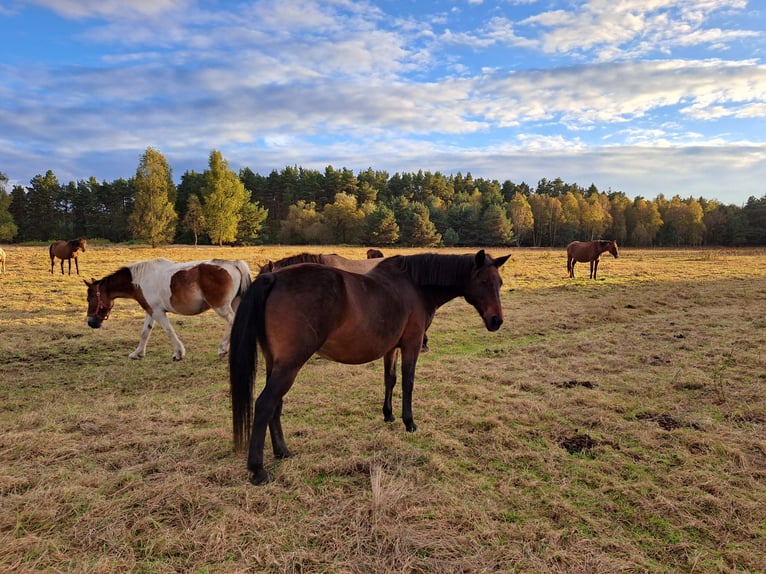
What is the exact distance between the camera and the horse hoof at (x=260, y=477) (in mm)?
3389

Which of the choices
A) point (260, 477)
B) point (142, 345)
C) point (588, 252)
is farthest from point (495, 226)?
point (260, 477)

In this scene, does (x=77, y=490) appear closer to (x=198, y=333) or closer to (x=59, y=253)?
(x=198, y=333)

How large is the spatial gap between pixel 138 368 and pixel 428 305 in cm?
560

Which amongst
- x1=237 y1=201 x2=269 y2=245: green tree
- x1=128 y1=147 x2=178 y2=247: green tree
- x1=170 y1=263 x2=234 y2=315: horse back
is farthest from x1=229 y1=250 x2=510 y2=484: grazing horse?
x1=237 y1=201 x2=269 y2=245: green tree

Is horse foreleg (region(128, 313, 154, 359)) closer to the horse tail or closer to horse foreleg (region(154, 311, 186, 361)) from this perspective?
horse foreleg (region(154, 311, 186, 361))

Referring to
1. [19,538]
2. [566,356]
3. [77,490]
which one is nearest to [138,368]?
[77,490]

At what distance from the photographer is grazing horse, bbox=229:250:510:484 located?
3.50m

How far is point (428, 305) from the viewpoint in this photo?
468 centimetres

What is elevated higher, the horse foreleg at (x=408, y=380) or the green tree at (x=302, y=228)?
the green tree at (x=302, y=228)

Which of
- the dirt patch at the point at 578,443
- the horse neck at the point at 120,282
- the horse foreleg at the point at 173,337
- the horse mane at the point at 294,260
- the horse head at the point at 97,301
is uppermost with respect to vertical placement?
the horse mane at the point at 294,260

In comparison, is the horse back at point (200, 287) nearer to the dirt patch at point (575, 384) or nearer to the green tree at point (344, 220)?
the dirt patch at point (575, 384)

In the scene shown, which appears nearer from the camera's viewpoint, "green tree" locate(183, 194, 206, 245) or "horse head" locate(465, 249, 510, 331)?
"horse head" locate(465, 249, 510, 331)

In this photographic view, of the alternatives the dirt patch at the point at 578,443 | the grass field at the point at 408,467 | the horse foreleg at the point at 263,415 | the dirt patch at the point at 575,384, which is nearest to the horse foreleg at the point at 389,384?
the grass field at the point at 408,467

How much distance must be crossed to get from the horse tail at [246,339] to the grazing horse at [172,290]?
443 centimetres
